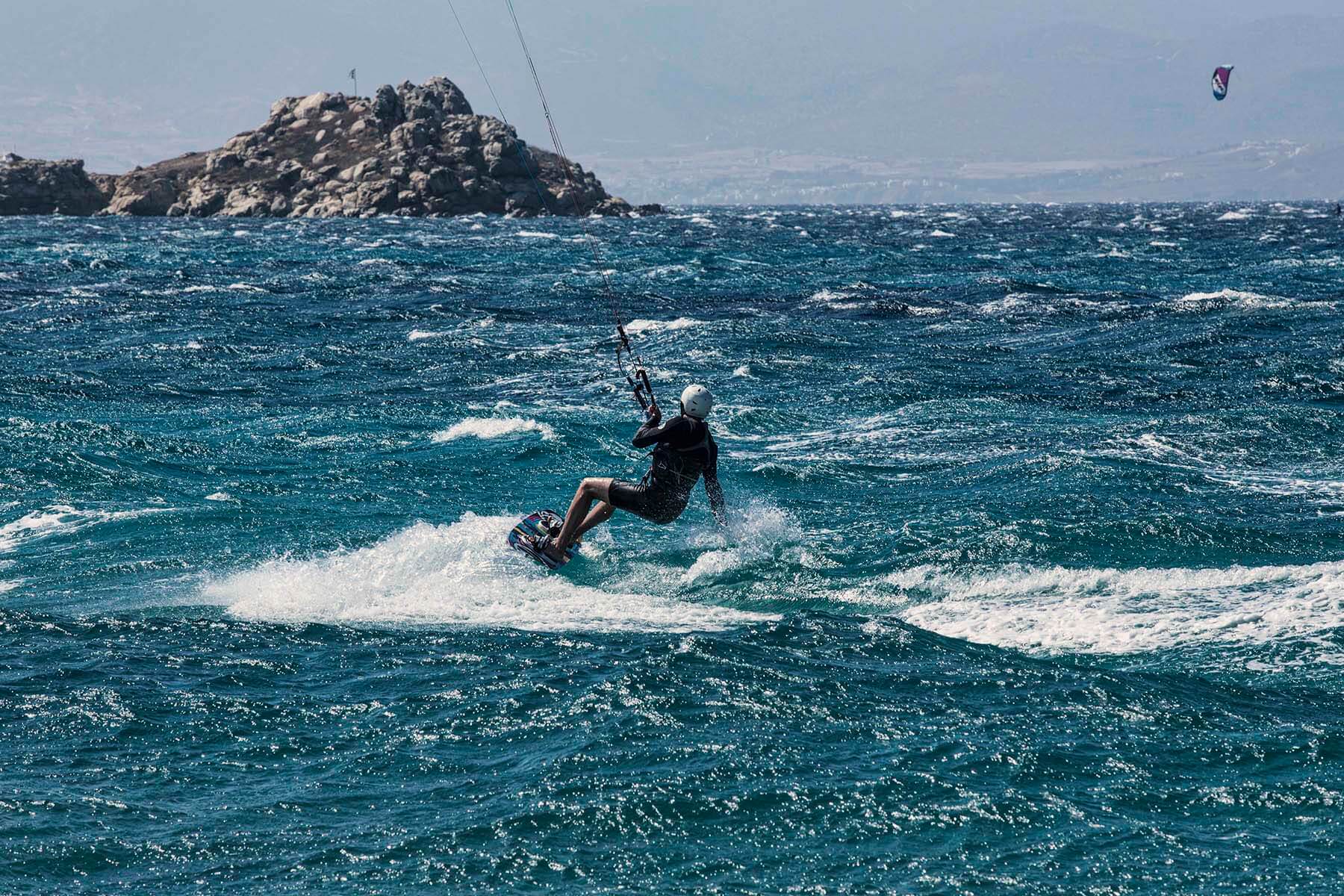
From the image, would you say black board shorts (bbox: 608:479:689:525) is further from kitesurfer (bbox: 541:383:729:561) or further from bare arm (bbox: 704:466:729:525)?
bare arm (bbox: 704:466:729:525)

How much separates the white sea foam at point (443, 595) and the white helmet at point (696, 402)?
7.02ft

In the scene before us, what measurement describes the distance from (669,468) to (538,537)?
5.84 feet

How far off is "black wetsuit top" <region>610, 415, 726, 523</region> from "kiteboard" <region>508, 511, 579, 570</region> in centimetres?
80

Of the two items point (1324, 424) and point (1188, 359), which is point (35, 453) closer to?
point (1324, 424)

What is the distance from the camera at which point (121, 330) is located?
137 ft

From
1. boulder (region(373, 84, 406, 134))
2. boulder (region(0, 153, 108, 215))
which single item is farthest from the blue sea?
boulder (region(373, 84, 406, 134))

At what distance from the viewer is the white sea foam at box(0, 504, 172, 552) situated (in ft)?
59.0

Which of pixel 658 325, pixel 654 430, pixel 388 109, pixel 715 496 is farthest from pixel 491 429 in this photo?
pixel 388 109

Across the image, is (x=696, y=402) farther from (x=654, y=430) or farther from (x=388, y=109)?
(x=388, y=109)

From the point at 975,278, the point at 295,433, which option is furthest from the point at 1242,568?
the point at 975,278

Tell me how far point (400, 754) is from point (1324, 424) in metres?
20.1

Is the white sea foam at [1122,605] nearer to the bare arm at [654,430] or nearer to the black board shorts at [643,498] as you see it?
the black board shorts at [643,498]

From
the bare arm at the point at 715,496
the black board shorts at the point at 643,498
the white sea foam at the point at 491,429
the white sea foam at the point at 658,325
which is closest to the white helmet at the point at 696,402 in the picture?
Result: the bare arm at the point at 715,496

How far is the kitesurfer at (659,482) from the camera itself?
15.6m
